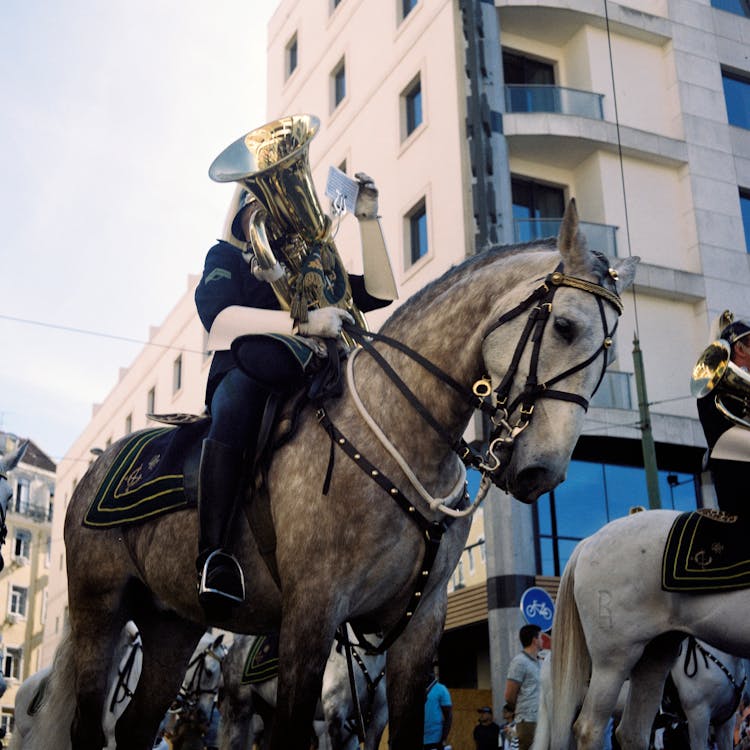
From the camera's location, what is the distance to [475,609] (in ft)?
69.7

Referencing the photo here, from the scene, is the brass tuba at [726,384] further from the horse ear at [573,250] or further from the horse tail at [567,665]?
the horse ear at [573,250]

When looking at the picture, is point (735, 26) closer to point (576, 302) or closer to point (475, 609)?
point (475, 609)

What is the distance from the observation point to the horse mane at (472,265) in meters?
4.80

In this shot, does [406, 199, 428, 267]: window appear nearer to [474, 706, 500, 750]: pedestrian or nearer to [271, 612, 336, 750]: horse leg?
[474, 706, 500, 750]: pedestrian

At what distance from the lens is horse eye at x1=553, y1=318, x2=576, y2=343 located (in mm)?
4270

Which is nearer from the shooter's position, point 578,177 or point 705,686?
point 705,686

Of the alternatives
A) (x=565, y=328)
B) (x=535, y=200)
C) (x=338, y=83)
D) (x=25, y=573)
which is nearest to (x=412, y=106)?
(x=535, y=200)

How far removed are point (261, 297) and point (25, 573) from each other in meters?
66.9

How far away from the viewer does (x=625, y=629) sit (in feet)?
22.8

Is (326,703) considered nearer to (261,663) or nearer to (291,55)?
(261,663)

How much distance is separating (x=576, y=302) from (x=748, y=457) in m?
2.54

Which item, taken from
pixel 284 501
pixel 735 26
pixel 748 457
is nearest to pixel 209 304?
pixel 284 501

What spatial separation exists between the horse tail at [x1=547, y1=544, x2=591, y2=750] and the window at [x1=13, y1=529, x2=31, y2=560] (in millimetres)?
64938

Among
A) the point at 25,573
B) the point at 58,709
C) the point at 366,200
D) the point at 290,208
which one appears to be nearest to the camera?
the point at 290,208
